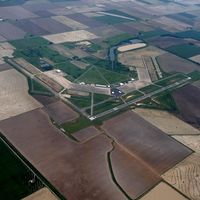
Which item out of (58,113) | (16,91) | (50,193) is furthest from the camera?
(16,91)

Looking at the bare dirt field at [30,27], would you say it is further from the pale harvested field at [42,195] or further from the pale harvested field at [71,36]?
the pale harvested field at [42,195]

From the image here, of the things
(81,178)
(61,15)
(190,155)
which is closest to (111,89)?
(190,155)

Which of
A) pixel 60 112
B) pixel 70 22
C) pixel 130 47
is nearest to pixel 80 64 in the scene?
pixel 130 47

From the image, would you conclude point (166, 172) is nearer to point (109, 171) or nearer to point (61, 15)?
point (109, 171)

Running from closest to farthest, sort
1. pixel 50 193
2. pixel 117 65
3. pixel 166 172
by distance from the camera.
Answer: pixel 50 193
pixel 166 172
pixel 117 65

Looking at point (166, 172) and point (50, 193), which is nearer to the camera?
point (50, 193)

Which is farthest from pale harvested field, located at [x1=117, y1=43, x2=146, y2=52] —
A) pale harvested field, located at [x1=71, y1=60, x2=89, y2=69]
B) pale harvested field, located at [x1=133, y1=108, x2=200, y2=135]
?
pale harvested field, located at [x1=133, y1=108, x2=200, y2=135]

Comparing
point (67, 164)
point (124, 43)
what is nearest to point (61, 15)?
point (124, 43)

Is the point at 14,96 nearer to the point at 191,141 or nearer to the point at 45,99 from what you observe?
the point at 45,99
